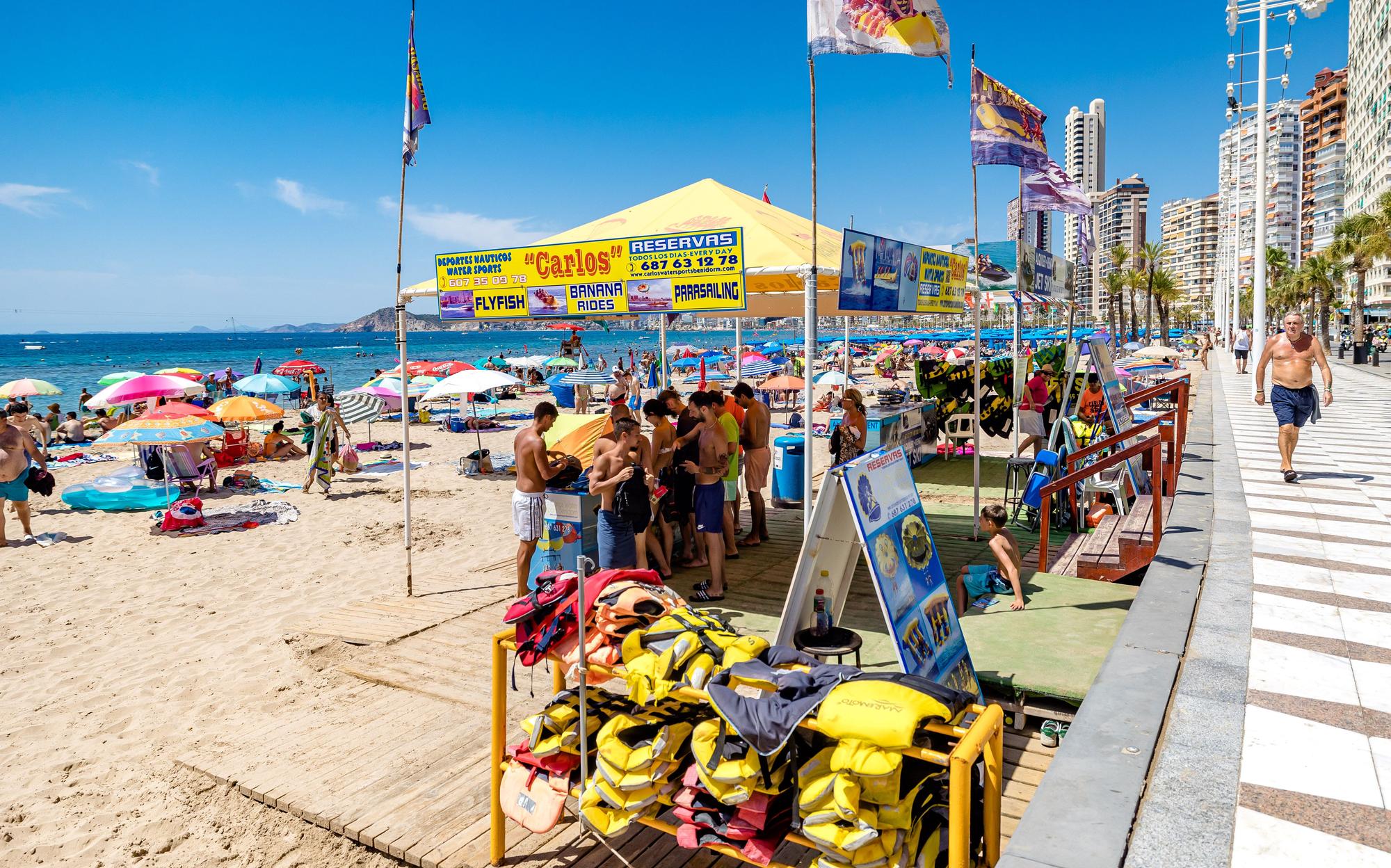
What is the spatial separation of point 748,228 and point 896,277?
139cm

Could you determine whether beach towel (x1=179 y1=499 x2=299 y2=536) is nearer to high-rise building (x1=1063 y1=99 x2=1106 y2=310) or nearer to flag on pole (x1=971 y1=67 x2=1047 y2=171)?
flag on pole (x1=971 y1=67 x2=1047 y2=171)

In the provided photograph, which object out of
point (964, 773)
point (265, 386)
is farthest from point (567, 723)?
point (265, 386)

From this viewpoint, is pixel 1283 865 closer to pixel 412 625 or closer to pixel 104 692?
pixel 412 625

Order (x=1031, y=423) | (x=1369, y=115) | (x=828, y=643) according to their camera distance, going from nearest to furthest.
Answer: (x=828, y=643) < (x=1031, y=423) < (x=1369, y=115)

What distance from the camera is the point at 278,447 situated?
63.4ft

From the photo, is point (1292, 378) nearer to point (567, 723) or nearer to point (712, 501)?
point (712, 501)

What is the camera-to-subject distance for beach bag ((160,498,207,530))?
1191cm

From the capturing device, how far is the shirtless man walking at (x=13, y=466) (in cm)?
1074

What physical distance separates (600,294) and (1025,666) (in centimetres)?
443

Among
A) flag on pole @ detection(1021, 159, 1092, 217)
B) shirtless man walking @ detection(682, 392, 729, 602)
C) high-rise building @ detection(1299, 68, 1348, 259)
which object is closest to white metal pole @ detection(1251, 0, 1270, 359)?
flag on pole @ detection(1021, 159, 1092, 217)

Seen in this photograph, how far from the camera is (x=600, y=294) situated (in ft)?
23.2

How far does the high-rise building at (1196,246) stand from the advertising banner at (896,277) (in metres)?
198

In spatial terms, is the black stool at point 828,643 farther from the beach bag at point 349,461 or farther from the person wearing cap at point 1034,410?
the beach bag at point 349,461

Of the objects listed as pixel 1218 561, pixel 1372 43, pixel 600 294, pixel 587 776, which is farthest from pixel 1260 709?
pixel 1372 43
